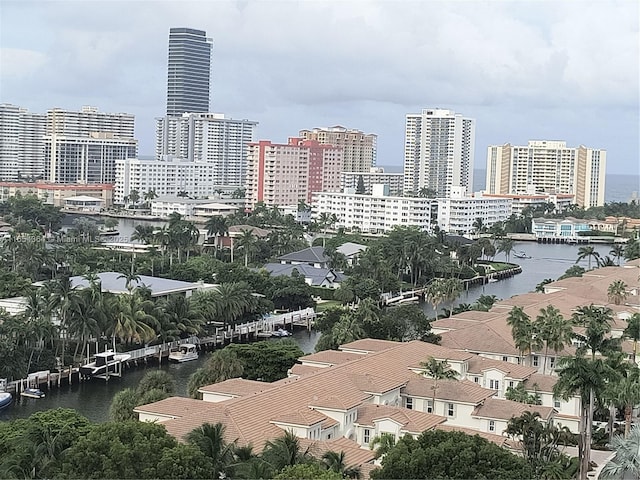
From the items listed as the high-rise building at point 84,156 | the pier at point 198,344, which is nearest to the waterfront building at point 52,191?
the high-rise building at point 84,156

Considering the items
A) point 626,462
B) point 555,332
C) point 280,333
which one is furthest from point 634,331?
point 280,333

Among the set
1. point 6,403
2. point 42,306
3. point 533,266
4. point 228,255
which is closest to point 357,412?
point 6,403

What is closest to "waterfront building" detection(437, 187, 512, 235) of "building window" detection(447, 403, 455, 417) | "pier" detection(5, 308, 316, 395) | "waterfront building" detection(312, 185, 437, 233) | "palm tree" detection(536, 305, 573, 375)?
"waterfront building" detection(312, 185, 437, 233)

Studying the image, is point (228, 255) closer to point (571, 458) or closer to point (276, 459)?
point (571, 458)

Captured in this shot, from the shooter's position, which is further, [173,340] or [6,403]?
[173,340]

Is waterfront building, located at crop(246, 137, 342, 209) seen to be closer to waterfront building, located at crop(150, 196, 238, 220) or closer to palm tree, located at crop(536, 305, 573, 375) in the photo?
waterfront building, located at crop(150, 196, 238, 220)

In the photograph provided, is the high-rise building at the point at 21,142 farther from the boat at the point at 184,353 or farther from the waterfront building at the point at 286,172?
the boat at the point at 184,353
